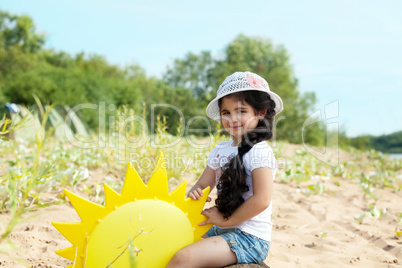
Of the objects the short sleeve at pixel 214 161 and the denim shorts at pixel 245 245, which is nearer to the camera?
the denim shorts at pixel 245 245

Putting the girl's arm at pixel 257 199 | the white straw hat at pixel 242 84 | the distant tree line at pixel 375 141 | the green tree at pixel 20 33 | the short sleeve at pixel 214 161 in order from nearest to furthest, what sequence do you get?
1. the girl's arm at pixel 257 199
2. the white straw hat at pixel 242 84
3. the short sleeve at pixel 214 161
4. the distant tree line at pixel 375 141
5. the green tree at pixel 20 33

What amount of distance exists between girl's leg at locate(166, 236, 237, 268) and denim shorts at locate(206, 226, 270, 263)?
0.03 m

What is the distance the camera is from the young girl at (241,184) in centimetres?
169

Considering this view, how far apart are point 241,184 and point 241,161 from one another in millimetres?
115

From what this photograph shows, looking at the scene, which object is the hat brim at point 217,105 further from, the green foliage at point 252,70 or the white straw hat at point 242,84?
the green foliage at point 252,70

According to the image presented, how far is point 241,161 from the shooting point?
1.80m

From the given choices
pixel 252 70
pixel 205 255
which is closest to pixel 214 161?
pixel 205 255

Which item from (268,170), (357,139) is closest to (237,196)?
(268,170)

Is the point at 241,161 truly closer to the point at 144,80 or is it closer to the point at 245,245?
the point at 245,245

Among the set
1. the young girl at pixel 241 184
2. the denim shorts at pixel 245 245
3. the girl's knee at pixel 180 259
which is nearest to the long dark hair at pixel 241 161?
the young girl at pixel 241 184

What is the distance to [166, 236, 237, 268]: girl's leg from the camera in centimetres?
160

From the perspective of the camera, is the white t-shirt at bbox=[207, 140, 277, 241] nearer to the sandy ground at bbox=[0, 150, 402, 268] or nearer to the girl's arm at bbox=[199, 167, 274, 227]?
the girl's arm at bbox=[199, 167, 274, 227]

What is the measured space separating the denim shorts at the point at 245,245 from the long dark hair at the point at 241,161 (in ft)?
0.33

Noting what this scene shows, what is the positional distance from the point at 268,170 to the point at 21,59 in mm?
23791
